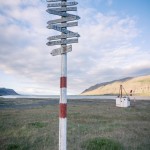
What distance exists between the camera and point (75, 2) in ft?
35.9

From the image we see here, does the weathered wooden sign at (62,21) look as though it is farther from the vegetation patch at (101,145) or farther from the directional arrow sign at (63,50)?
the vegetation patch at (101,145)

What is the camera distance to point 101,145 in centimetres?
1527

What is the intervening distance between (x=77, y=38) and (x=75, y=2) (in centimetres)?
147

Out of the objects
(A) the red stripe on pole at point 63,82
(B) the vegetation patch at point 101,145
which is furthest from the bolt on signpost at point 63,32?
(B) the vegetation patch at point 101,145

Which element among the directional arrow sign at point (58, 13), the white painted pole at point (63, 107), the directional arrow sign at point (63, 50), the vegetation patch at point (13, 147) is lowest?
the vegetation patch at point (13, 147)

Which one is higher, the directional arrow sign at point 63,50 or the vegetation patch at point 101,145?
the directional arrow sign at point 63,50

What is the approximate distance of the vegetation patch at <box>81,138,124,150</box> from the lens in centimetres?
1488

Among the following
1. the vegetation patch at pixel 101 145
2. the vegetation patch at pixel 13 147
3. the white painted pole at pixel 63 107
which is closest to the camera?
the white painted pole at pixel 63 107

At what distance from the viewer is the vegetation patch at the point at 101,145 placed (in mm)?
14875

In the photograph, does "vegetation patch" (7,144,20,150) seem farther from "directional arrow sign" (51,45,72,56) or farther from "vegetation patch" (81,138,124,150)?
"directional arrow sign" (51,45,72,56)

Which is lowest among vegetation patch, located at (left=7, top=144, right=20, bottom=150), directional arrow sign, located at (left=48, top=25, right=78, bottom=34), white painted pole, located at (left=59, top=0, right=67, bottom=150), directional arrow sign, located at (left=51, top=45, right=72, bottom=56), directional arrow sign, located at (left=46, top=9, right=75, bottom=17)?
vegetation patch, located at (left=7, top=144, right=20, bottom=150)

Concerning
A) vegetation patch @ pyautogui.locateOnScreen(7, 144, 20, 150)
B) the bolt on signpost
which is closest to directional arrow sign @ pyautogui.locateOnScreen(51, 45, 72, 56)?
the bolt on signpost

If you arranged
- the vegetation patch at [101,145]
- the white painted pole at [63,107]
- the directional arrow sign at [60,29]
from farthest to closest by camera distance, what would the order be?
the vegetation patch at [101,145] → the directional arrow sign at [60,29] → the white painted pole at [63,107]

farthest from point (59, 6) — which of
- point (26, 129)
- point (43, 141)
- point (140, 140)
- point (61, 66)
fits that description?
point (26, 129)
